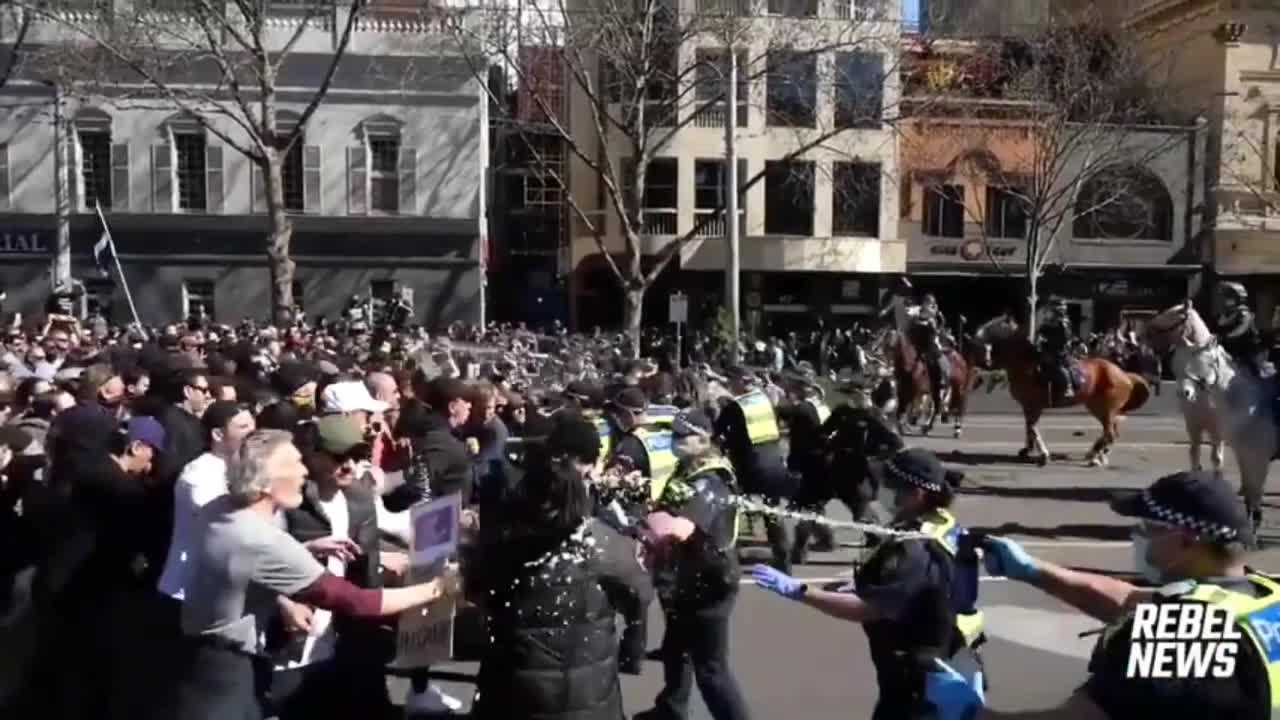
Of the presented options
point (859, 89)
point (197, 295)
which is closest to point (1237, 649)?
point (859, 89)

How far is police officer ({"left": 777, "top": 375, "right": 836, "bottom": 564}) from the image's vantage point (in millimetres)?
10234

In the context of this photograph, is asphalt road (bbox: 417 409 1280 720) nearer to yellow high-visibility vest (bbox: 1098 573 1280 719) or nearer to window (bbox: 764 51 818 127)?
yellow high-visibility vest (bbox: 1098 573 1280 719)

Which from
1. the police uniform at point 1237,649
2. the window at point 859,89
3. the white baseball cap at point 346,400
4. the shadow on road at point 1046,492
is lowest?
the shadow on road at point 1046,492

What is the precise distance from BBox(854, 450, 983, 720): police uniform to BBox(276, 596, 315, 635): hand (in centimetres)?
197

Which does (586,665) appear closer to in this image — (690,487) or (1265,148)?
(690,487)

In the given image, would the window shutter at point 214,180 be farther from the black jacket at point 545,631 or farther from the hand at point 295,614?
the black jacket at point 545,631

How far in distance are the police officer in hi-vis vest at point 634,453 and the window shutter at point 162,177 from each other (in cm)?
2782

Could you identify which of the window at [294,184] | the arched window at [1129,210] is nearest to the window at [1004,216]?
the arched window at [1129,210]

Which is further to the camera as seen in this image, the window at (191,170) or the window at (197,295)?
the window at (197,295)

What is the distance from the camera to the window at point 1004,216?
38.8 m

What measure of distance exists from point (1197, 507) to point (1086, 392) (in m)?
13.8

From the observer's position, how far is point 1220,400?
1291 cm

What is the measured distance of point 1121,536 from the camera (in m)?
11.8

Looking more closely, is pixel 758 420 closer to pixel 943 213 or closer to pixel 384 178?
pixel 384 178
